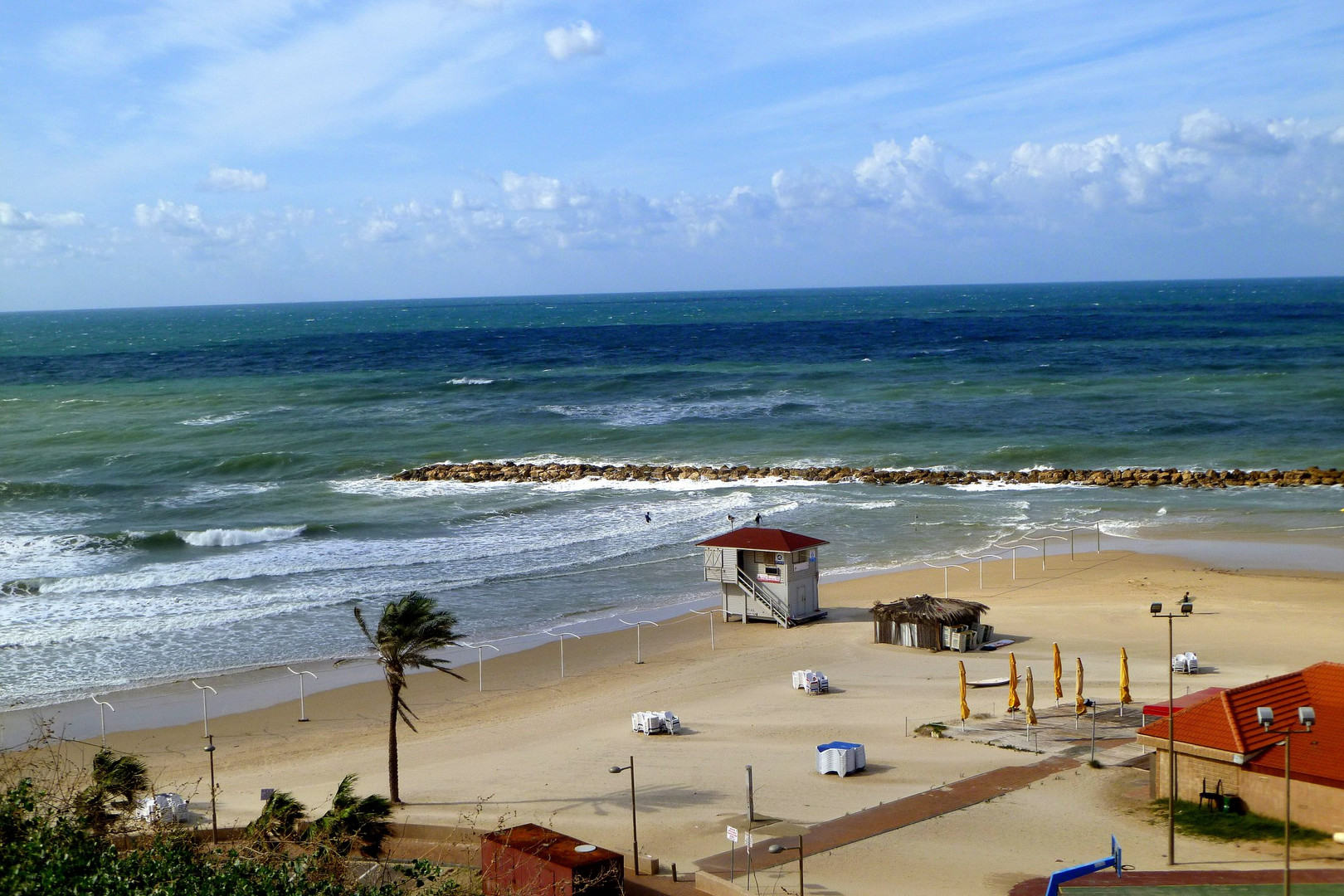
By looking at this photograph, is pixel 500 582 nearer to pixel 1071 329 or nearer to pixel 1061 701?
pixel 1061 701

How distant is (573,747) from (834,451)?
3922 cm

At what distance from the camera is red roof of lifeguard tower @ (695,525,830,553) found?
30.8 m

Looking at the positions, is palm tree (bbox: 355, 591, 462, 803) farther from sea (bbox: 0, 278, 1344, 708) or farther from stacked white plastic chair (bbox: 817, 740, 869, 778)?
sea (bbox: 0, 278, 1344, 708)

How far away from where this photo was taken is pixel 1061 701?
23734 millimetres

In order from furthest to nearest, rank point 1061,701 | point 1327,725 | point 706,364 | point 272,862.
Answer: point 706,364, point 1061,701, point 1327,725, point 272,862

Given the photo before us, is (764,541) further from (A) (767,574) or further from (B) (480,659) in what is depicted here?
(B) (480,659)

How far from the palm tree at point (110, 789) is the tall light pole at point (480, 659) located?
10.2 m

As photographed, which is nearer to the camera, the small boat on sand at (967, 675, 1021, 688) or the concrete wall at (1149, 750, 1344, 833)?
the concrete wall at (1149, 750, 1344, 833)

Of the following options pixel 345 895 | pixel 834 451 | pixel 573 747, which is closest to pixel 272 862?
pixel 345 895

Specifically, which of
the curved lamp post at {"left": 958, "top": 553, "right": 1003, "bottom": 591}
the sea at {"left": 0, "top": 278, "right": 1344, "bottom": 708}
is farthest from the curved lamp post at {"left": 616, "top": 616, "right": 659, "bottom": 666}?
the curved lamp post at {"left": 958, "top": 553, "right": 1003, "bottom": 591}

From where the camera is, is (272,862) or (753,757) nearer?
(272,862)

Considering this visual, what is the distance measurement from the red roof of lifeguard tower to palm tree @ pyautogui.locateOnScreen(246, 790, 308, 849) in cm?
1669

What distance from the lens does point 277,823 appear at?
1534 cm

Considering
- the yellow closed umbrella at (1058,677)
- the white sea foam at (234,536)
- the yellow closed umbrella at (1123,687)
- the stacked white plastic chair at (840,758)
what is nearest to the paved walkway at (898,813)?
the stacked white plastic chair at (840,758)
